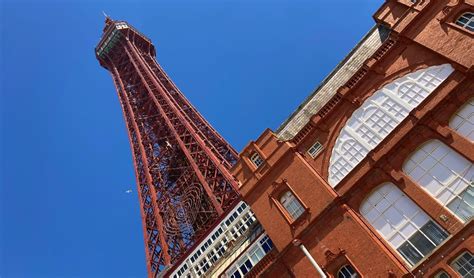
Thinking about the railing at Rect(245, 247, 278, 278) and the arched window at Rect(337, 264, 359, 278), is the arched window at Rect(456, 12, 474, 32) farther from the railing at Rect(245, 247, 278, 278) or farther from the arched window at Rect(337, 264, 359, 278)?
the railing at Rect(245, 247, 278, 278)

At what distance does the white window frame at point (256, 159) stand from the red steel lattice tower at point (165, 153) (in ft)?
8.39

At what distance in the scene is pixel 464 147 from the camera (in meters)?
13.2

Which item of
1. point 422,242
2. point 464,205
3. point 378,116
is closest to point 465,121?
point 464,205

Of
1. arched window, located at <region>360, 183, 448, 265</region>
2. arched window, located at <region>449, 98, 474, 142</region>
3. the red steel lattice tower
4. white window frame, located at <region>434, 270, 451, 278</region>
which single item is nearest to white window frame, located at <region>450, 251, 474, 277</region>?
white window frame, located at <region>434, 270, 451, 278</region>

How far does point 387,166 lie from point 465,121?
2881 mm

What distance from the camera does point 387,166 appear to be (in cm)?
1494

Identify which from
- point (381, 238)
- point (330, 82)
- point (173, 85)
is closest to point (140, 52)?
point (173, 85)

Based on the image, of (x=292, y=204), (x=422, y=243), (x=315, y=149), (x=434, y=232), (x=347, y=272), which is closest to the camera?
(x=434, y=232)

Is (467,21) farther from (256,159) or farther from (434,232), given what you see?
(256,159)

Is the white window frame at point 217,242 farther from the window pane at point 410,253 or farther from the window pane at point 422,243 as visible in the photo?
the window pane at point 422,243

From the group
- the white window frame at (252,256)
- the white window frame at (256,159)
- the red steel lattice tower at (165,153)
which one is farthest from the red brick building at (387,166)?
the red steel lattice tower at (165,153)

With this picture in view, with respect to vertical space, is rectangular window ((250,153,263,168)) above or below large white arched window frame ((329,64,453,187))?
above

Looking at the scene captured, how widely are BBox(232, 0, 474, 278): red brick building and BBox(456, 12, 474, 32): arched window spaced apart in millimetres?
37

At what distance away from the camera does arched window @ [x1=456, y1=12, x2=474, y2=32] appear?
14.6 m
